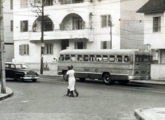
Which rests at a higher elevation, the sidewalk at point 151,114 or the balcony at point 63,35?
the balcony at point 63,35

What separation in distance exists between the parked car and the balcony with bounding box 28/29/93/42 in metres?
17.2

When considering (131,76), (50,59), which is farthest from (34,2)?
(131,76)

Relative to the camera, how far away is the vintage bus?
37156 millimetres

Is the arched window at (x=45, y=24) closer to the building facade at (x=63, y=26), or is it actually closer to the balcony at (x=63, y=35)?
the building facade at (x=63, y=26)

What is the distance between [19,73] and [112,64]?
25.7ft

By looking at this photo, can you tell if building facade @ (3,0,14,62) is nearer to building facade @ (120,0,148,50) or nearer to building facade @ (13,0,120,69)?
building facade @ (13,0,120,69)

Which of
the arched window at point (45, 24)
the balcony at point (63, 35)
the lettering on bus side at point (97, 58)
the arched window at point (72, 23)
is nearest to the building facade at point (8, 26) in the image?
the arched window at point (45, 24)

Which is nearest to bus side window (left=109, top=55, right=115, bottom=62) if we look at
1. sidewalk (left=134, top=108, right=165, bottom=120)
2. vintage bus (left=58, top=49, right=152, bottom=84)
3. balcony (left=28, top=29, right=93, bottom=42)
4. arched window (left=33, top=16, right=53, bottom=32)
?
vintage bus (left=58, top=49, right=152, bottom=84)

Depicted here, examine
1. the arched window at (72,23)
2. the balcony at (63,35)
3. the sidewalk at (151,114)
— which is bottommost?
the sidewalk at (151,114)

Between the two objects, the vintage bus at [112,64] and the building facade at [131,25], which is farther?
the building facade at [131,25]

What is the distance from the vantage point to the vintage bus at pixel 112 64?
37156mm

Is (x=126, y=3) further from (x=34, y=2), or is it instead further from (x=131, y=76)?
(x=131, y=76)

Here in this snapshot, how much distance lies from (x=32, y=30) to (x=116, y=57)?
2782 centimetres

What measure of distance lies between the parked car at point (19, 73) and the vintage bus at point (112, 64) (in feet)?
11.6
